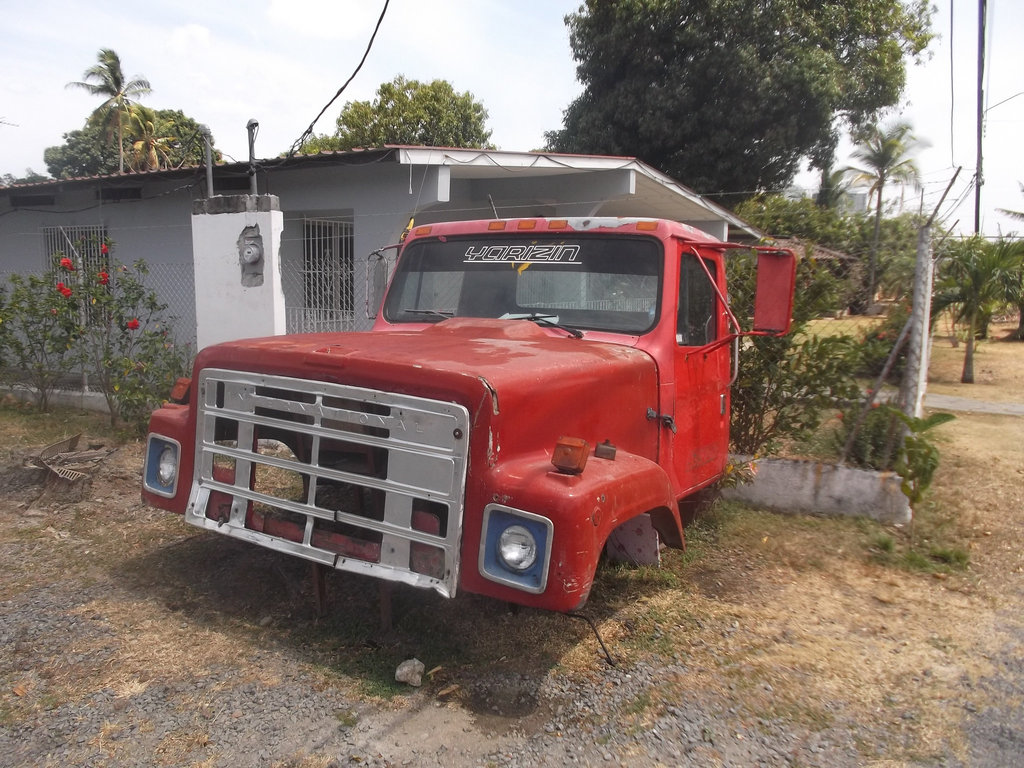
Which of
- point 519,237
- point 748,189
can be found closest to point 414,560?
point 519,237

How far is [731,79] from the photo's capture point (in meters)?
17.5

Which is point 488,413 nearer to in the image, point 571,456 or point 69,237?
point 571,456

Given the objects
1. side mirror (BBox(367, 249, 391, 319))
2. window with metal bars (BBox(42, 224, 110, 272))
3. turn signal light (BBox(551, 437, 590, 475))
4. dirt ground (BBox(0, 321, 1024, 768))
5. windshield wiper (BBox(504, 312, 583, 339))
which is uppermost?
window with metal bars (BBox(42, 224, 110, 272))

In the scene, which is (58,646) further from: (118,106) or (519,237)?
(118,106)

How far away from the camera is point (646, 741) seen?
2.79 m

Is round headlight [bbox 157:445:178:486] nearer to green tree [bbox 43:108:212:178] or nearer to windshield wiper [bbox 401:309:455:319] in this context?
windshield wiper [bbox 401:309:455:319]

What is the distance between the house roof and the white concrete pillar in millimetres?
1256

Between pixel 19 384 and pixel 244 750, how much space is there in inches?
327

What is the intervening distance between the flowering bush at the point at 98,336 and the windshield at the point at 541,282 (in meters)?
4.04

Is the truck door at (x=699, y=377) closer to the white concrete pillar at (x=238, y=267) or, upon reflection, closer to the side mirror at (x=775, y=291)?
the side mirror at (x=775, y=291)

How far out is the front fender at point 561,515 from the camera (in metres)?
2.62

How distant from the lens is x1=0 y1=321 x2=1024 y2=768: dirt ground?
2.79 m

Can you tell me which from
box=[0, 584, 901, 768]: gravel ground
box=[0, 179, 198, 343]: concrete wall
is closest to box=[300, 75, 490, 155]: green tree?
box=[0, 179, 198, 343]: concrete wall

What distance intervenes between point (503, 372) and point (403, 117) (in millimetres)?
23565
